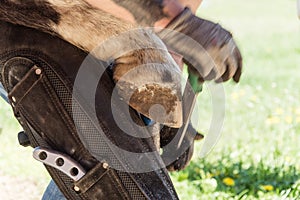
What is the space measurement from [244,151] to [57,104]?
113 inches

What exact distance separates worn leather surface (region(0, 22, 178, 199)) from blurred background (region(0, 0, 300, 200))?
49 cm

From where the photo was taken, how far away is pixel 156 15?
6.29ft

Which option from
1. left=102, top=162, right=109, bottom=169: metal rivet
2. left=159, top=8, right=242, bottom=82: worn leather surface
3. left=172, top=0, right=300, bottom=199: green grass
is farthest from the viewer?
left=172, top=0, right=300, bottom=199: green grass

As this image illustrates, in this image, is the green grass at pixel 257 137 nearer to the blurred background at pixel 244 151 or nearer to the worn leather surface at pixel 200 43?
the blurred background at pixel 244 151

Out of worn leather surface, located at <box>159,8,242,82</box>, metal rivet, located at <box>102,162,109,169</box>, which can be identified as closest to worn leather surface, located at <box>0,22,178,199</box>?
metal rivet, located at <box>102,162,109,169</box>

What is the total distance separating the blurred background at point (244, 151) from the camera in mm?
4242

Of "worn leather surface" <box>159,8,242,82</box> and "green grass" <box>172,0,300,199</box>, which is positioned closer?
"worn leather surface" <box>159,8,242,82</box>

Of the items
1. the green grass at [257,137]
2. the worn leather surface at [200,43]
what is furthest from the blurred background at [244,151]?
the worn leather surface at [200,43]

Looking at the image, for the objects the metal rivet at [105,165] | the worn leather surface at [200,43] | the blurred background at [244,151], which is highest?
the worn leather surface at [200,43]

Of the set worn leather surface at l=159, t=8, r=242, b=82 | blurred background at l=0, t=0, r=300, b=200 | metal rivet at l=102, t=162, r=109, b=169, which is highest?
worn leather surface at l=159, t=8, r=242, b=82

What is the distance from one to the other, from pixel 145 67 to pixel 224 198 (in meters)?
1.87

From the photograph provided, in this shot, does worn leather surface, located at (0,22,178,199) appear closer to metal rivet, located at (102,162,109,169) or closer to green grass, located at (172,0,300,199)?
metal rivet, located at (102,162,109,169)

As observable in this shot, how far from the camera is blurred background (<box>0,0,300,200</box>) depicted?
424cm

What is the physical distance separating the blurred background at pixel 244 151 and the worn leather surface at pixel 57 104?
0.49m
